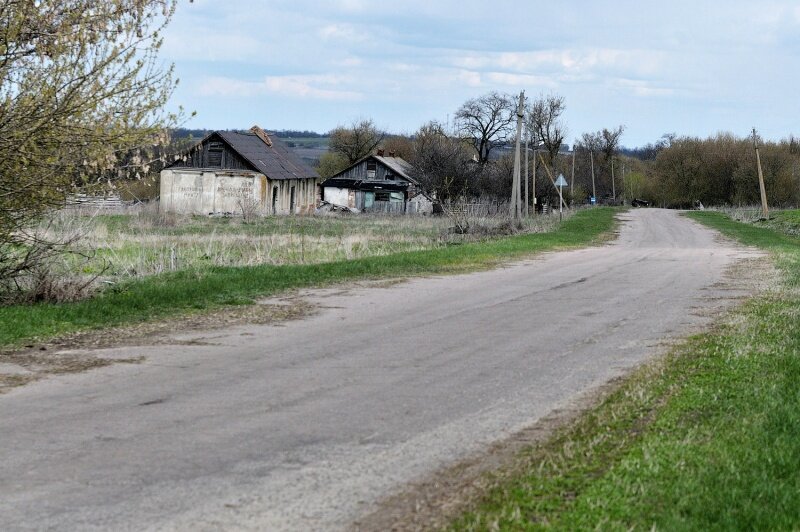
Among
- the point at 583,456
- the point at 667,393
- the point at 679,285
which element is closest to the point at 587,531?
the point at 583,456

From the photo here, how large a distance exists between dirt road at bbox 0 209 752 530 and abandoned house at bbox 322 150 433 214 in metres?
70.4

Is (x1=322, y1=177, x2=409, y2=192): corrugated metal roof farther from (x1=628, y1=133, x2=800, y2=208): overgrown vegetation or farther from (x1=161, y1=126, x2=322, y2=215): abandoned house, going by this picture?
(x1=628, y1=133, x2=800, y2=208): overgrown vegetation

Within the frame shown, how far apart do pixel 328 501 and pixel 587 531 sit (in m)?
1.52

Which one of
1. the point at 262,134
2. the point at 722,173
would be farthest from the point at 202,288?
the point at 722,173

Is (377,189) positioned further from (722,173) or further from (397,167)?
(722,173)

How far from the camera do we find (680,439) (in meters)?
7.04

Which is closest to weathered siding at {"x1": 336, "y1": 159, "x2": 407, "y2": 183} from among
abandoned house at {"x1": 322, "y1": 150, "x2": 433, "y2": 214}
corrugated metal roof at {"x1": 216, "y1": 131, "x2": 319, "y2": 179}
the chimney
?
Answer: abandoned house at {"x1": 322, "y1": 150, "x2": 433, "y2": 214}

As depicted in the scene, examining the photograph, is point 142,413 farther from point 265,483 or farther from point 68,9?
point 68,9

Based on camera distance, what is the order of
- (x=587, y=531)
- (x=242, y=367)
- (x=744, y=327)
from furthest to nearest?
(x=744, y=327) → (x=242, y=367) → (x=587, y=531)

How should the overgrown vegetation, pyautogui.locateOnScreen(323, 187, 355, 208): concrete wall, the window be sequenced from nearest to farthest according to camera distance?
the window
pyautogui.locateOnScreen(323, 187, 355, 208): concrete wall
the overgrown vegetation

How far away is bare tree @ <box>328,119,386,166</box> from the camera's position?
115500 millimetres

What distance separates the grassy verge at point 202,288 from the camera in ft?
41.7

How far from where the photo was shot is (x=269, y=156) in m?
70.7

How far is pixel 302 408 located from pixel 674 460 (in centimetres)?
311
